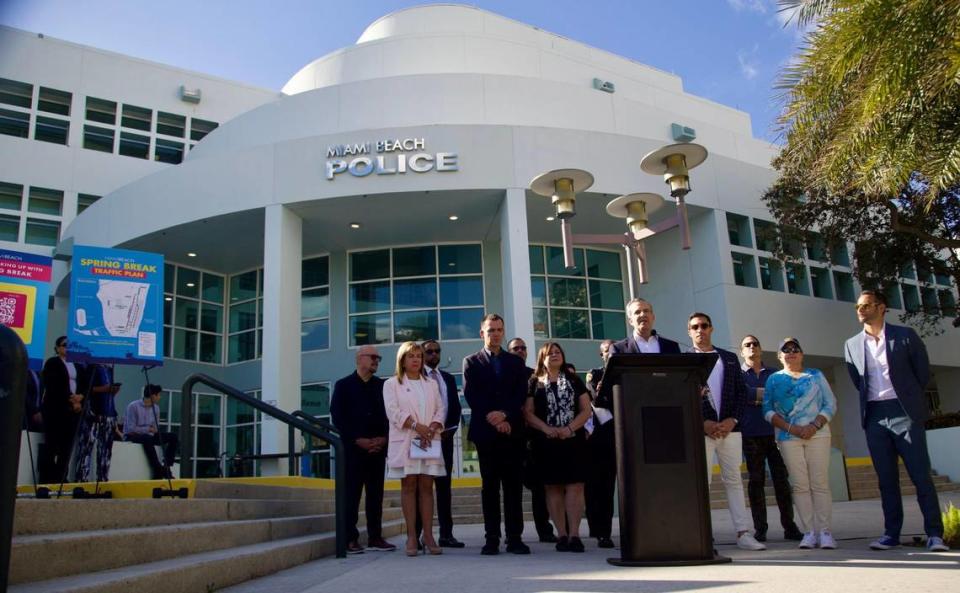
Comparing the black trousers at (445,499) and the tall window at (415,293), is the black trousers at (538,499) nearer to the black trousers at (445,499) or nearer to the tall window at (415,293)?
the black trousers at (445,499)

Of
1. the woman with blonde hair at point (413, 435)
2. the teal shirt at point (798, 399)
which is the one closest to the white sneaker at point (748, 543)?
the teal shirt at point (798, 399)

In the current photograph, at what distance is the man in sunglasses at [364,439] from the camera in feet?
21.9

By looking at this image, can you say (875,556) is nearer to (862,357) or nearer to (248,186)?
(862,357)

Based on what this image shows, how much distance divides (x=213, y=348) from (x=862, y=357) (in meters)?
20.8

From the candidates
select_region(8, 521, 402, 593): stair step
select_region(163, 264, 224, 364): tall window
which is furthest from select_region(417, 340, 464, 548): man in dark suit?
select_region(163, 264, 224, 364): tall window

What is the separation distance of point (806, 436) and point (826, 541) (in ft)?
2.61

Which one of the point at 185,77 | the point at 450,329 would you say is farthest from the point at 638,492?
the point at 185,77

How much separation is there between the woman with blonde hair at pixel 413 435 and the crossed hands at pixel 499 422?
0.49 m

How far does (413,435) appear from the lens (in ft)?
20.3

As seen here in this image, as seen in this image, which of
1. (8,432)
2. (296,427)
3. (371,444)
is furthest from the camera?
(371,444)

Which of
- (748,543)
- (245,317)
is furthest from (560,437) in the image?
(245,317)

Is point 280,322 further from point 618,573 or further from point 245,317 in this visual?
Answer: point 618,573

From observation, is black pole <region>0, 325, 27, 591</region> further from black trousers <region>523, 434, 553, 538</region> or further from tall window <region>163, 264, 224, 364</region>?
tall window <region>163, 264, 224, 364</region>

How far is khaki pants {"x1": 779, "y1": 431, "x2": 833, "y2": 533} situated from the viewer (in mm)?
5758
